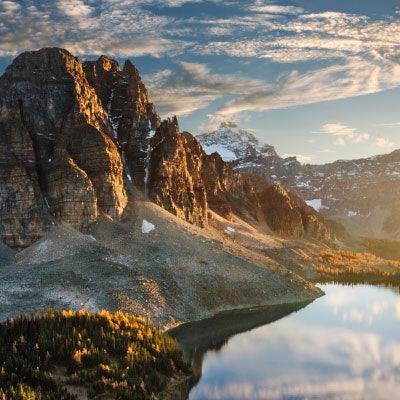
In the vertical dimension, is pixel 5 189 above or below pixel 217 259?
above

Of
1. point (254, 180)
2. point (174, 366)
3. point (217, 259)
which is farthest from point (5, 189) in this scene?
point (254, 180)

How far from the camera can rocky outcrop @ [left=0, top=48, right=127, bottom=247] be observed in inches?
2095

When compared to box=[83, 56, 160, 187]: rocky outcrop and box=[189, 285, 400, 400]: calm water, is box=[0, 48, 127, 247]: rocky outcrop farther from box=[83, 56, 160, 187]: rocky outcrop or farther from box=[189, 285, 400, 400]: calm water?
box=[189, 285, 400, 400]: calm water

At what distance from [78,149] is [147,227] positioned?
1579 cm

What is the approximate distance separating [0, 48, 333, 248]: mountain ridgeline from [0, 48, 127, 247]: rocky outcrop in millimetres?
135

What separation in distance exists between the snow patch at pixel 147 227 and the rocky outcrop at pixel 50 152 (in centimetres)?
431

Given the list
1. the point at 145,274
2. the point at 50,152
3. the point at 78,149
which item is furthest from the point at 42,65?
the point at 145,274

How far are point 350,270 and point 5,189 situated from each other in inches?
2585

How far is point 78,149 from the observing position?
5959 cm

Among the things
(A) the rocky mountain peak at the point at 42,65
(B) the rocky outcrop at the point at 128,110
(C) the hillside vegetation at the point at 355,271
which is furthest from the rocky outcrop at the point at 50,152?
(C) the hillside vegetation at the point at 355,271

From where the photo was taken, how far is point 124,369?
956 inches

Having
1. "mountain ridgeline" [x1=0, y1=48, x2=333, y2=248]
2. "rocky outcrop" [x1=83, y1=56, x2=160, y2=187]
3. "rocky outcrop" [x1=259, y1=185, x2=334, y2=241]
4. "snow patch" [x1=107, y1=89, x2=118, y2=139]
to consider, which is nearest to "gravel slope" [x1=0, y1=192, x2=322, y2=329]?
"mountain ridgeline" [x1=0, y1=48, x2=333, y2=248]

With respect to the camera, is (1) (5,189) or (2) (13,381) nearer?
(2) (13,381)

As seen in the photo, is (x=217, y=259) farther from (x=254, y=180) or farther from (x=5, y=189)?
(x=254, y=180)
